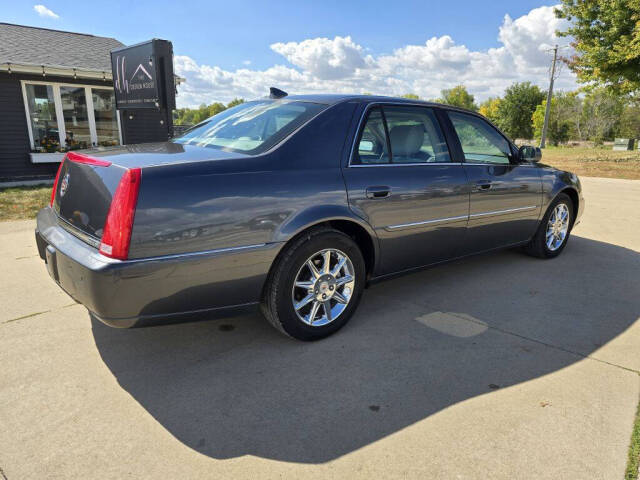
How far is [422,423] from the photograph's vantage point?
7.70ft

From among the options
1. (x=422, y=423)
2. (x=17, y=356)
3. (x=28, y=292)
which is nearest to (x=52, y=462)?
(x=17, y=356)

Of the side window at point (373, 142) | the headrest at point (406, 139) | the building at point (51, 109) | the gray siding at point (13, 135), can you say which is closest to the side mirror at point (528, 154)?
the headrest at point (406, 139)

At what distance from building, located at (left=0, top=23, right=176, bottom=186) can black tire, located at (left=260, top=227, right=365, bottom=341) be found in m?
10.5

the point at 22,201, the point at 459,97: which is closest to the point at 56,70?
the point at 22,201

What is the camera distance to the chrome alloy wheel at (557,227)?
17.1 feet

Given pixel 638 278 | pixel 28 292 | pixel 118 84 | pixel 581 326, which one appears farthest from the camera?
pixel 118 84

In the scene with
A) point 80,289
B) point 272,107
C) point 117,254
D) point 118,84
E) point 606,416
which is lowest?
point 606,416

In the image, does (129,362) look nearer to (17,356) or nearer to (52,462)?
(17,356)

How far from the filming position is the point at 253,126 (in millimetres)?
3338

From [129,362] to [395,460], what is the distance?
68.4 inches

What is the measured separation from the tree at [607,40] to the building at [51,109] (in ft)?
52.1

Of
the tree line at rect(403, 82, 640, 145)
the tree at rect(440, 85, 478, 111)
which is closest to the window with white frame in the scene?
the tree line at rect(403, 82, 640, 145)

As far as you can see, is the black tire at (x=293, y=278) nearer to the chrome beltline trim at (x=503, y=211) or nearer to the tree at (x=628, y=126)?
the chrome beltline trim at (x=503, y=211)

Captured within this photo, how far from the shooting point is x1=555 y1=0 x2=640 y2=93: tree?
641 inches
